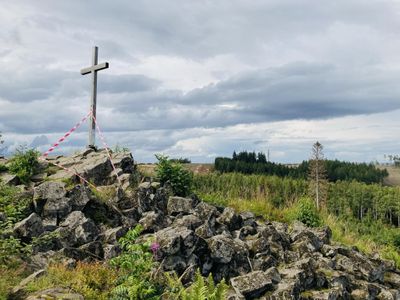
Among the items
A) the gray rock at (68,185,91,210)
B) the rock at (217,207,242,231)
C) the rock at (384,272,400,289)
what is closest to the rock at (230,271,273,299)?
the rock at (217,207,242,231)

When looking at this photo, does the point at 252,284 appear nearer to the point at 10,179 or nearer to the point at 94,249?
the point at 94,249

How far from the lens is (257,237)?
46.2 ft

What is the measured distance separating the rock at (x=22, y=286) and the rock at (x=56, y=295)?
0.96 feet

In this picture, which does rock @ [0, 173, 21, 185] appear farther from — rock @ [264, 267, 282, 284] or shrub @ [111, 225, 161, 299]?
rock @ [264, 267, 282, 284]

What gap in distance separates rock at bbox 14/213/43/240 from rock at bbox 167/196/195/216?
422 centimetres

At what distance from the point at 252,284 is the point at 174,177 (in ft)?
20.3

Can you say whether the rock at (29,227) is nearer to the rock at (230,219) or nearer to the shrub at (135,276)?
the shrub at (135,276)

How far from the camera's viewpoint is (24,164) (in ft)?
51.3

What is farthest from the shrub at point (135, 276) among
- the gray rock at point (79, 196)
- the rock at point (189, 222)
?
the gray rock at point (79, 196)

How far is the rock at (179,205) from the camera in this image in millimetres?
14469

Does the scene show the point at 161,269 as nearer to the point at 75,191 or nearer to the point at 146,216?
the point at 146,216

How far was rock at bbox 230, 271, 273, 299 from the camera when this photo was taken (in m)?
10.7

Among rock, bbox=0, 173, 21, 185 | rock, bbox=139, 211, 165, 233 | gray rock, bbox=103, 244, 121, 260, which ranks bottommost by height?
gray rock, bbox=103, 244, 121, 260

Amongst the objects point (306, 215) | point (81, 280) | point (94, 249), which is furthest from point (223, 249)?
point (306, 215)
